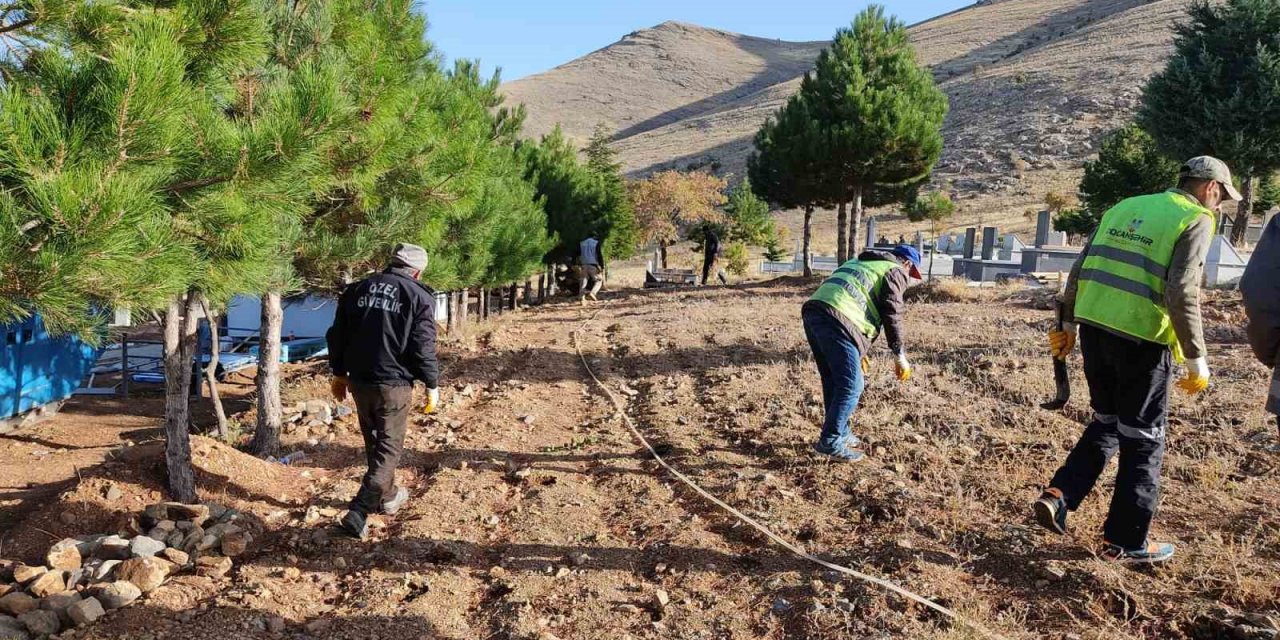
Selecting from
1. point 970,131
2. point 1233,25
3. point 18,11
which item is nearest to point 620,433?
point 18,11

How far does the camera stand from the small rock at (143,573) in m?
3.53

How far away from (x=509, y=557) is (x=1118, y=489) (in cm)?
287

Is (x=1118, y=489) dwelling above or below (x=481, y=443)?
above

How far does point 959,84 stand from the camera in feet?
223

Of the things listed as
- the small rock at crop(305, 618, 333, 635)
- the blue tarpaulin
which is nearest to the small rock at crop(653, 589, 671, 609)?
the small rock at crop(305, 618, 333, 635)

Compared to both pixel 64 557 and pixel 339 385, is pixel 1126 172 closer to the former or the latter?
pixel 339 385

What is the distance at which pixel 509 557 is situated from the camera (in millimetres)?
4020

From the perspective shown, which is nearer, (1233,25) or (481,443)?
(481,443)

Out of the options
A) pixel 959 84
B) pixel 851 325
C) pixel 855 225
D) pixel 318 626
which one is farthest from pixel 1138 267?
pixel 959 84

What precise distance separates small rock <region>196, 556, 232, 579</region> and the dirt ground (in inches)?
4.6

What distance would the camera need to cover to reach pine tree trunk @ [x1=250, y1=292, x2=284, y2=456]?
6.47 m

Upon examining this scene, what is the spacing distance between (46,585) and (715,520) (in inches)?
128

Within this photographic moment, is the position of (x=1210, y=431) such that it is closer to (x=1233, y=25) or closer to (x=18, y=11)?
(x=18, y=11)

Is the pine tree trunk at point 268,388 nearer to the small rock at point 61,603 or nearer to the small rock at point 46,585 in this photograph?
the small rock at point 46,585
